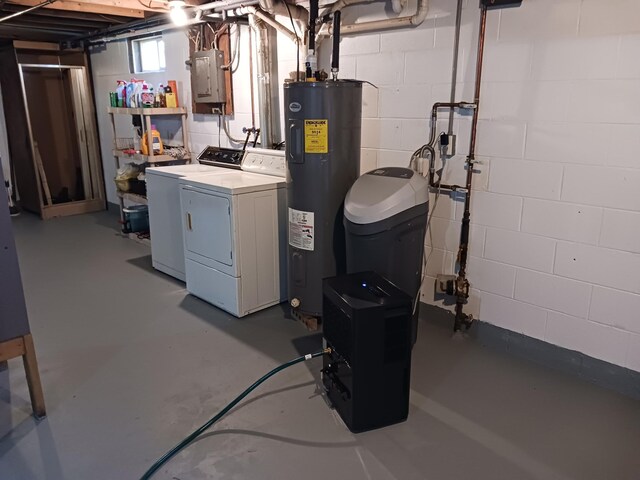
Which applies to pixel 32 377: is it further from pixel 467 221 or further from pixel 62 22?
pixel 62 22

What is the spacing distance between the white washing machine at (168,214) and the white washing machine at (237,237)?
0.29 m

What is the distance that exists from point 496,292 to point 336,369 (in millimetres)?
1176

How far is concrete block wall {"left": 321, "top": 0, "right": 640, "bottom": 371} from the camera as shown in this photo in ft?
7.34

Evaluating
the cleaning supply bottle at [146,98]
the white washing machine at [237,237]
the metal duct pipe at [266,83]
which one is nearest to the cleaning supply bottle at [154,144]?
the cleaning supply bottle at [146,98]

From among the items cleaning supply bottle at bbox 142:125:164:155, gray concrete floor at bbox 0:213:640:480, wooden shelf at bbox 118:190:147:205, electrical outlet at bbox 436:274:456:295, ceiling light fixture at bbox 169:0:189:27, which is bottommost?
gray concrete floor at bbox 0:213:640:480

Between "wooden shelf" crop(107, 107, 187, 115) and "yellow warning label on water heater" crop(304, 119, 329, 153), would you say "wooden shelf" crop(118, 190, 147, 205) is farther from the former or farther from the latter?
"yellow warning label on water heater" crop(304, 119, 329, 153)

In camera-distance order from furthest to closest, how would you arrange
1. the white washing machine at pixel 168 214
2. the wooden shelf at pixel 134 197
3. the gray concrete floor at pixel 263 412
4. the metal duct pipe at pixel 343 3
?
1. the wooden shelf at pixel 134 197
2. the white washing machine at pixel 168 214
3. the metal duct pipe at pixel 343 3
4. the gray concrete floor at pixel 263 412

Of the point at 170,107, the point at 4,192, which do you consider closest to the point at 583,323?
the point at 4,192

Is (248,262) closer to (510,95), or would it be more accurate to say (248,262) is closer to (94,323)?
(94,323)

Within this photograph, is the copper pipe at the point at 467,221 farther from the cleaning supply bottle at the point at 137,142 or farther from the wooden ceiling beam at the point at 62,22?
the wooden ceiling beam at the point at 62,22

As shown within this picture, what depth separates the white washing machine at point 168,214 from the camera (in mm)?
3721

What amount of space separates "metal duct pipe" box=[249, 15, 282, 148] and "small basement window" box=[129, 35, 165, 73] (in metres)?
1.84

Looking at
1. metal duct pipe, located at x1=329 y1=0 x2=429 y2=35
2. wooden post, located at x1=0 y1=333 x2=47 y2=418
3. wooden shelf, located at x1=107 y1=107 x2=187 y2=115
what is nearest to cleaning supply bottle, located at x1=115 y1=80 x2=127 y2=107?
wooden shelf, located at x1=107 y1=107 x2=187 y2=115

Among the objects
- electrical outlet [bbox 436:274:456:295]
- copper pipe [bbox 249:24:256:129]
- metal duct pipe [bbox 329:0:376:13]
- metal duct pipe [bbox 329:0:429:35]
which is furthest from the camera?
copper pipe [bbox 249:24:256:129]
